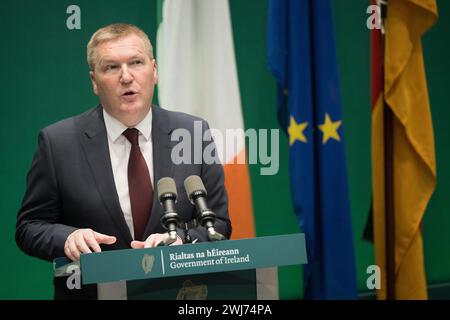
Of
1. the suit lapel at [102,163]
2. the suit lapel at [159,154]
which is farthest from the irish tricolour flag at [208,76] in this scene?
the suit lapel at [102,163]

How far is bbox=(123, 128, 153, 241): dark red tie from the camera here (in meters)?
2.82

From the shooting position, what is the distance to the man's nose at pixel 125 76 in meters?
2.80

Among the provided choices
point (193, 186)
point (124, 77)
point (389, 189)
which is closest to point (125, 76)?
point (124, 77)

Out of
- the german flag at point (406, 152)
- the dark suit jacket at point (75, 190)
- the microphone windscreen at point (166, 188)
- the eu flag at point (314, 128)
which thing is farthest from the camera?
the german flag at point (406, 152)

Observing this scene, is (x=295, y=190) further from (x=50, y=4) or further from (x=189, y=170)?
(x=50, y=4)

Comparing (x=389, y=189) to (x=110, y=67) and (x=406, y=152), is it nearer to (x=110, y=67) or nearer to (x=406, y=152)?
(x=406, y=152)

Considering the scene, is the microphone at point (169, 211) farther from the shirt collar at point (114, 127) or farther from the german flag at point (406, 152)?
the german flag at point (406, 152)

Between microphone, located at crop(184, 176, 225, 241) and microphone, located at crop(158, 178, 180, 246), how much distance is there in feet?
0.24

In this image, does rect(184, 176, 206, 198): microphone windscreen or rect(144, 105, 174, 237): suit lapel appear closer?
rect(184, 176, 206, 198): microphone windscreen

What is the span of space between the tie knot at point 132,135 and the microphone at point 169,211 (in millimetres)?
740

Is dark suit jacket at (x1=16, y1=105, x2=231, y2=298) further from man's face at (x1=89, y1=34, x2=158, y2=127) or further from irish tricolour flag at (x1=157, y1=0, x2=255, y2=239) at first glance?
irish tricolour flag at (x1=157, y1=0, x2=255, y2=239)

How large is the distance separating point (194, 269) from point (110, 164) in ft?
3.31

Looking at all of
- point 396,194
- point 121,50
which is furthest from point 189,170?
point 396,194

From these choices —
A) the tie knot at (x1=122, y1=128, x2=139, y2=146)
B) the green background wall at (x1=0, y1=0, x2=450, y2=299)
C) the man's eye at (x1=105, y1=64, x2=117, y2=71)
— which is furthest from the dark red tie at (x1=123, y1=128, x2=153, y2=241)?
the green background wall at (x1=0, y1=0, x2=450, y2=299)
